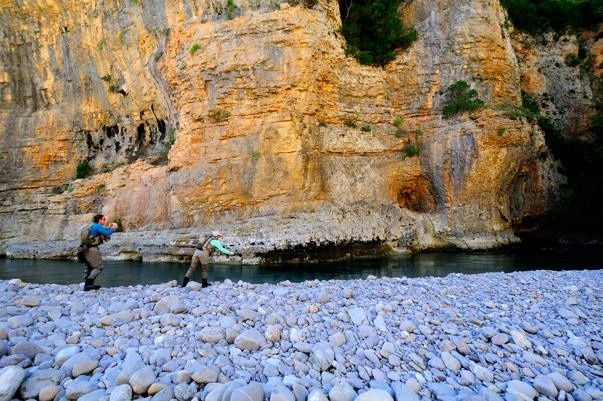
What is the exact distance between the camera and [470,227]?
19344 mm

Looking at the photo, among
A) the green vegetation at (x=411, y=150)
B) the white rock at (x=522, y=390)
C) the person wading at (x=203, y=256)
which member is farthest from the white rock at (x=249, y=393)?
the green vegetation at (x=411, y=150)

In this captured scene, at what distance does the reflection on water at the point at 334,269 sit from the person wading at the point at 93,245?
159 inches

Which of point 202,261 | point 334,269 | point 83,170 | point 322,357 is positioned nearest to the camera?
point 322,357

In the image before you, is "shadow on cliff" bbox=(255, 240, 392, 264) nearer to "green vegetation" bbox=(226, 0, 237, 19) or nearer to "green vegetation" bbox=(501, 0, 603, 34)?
"green vegetation" bbox=(226, 0, 237, 19)

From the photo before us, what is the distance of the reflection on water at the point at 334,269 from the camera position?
12172mm

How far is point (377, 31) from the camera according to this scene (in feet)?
70.9

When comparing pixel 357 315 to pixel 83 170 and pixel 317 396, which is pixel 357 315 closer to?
pixel 317 396

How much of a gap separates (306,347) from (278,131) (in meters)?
15.0

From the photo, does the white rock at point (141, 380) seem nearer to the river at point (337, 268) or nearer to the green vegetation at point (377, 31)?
the river at point (337, 268)

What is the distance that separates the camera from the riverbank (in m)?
3.06

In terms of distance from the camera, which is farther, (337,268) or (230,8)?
(230,8)

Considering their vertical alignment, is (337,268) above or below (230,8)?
below

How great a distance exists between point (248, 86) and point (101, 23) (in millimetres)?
14305

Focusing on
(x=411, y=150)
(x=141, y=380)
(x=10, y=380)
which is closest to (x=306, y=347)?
(x=141, y=380)
